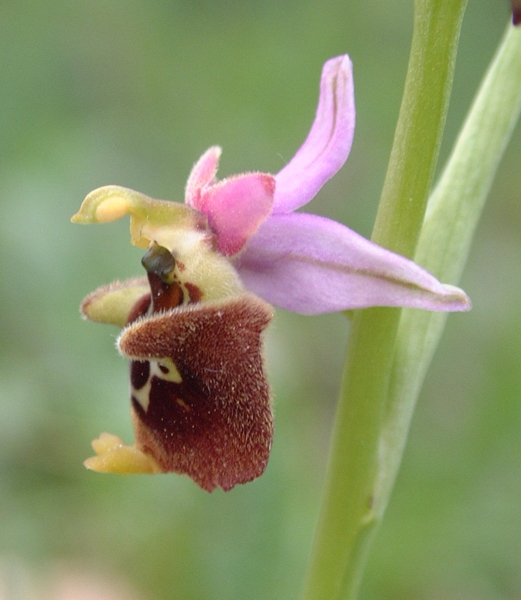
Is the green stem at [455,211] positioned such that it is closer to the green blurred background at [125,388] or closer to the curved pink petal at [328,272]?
the curved pink petal at [328,272]

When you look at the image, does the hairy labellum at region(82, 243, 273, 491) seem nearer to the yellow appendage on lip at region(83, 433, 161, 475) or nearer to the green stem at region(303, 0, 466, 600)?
the yellow appendage on lip at region(83, 433, 161, 475)

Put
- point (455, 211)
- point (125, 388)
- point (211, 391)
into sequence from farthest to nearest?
point (125, 388) < point (455, 211) < point (211, 391)

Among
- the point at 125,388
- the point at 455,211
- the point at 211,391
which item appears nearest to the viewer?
the point at 211,391

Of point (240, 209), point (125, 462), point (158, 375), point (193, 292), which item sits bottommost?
point (125, 462)

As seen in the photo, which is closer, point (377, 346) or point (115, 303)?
point (377, 346)

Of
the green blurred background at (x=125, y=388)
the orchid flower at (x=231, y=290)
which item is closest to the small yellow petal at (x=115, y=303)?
the orchid flower at (x=231, y=290)

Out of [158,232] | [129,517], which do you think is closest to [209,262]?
[158,232]

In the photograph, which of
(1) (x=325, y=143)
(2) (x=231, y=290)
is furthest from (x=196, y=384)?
(1) (x=325, y=143)

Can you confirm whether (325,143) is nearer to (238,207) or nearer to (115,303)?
(238,207)
